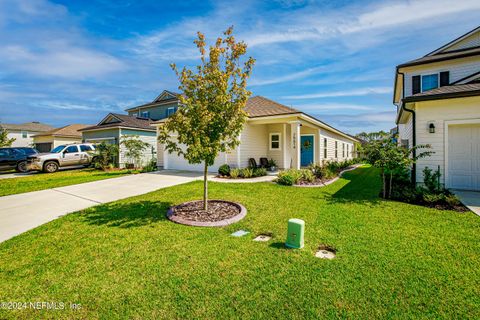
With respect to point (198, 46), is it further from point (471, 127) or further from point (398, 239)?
point (471, 127)

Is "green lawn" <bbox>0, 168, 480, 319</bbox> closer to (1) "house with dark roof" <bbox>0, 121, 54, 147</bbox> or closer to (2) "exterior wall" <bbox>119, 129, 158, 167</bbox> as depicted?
(2) "exterior wall" <bbox>119, 129, 158, 167</bbox>

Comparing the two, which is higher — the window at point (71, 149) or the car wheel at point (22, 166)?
the window at point (71, 149)

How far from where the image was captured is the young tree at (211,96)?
5027 millimetres

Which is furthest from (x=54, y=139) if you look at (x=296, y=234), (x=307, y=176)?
(x=296, y=234)

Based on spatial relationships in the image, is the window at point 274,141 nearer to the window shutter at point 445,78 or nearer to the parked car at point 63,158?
the window shutter at point 445,78

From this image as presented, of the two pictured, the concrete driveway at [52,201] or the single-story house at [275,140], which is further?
the single-story house at [275,140]

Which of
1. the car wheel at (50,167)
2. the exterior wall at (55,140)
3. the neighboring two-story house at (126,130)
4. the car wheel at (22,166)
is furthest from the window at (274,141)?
the exterior wall at (55,140)

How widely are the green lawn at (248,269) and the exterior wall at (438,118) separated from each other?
9.61ft

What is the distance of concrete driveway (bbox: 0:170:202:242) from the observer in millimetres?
4949

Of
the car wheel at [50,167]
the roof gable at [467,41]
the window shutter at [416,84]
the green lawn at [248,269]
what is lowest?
the green lawn at [248,269]

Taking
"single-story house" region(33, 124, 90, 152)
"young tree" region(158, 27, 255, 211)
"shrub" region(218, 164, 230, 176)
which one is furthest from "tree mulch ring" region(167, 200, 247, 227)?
"single-story house" region(33, 124, 90, 152)

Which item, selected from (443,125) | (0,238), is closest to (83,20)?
(0,238)

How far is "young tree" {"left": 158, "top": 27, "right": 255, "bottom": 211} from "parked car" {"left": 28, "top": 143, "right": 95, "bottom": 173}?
1434 centimetres

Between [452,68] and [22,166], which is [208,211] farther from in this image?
[22,166]
